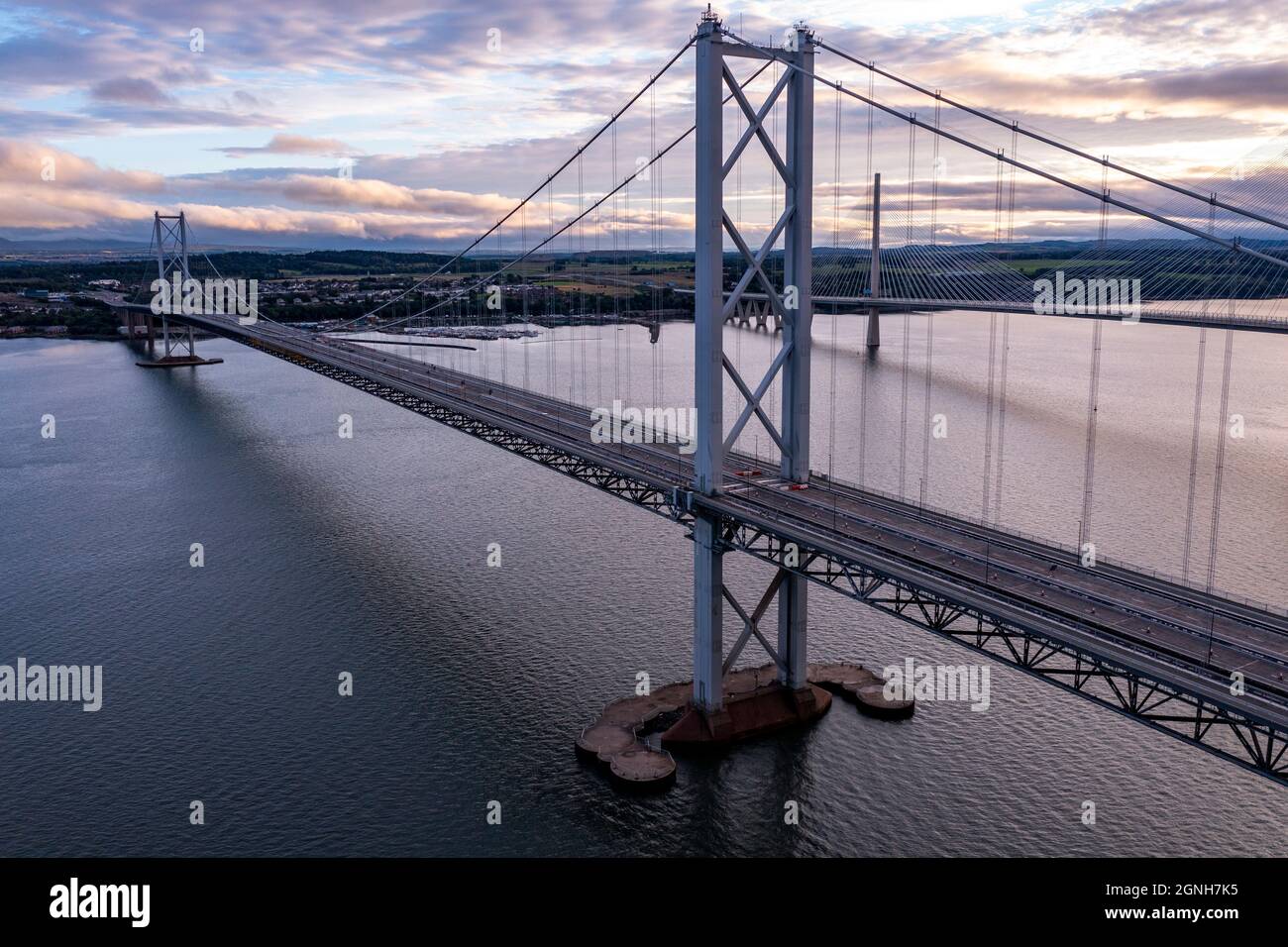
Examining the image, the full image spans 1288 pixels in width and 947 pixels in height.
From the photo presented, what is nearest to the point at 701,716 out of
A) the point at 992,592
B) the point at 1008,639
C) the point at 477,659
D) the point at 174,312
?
the point at 477,659

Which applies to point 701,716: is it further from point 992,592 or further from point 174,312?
point 174,312

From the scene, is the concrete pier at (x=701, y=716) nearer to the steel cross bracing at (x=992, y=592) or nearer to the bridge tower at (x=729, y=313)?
the bridge tower at (x=729, y=313)

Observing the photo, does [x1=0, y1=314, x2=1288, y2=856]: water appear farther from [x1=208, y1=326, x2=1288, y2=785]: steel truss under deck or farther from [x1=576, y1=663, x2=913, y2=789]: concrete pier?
[x1=208, y1=326, x2=1288, y2=785]: steel truss under deck

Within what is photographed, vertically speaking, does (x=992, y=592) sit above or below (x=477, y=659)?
above

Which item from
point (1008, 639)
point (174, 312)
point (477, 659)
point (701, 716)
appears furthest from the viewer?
point (174, 312)

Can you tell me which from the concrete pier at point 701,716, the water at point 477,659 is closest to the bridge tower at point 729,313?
the concrete pier at point 701,716

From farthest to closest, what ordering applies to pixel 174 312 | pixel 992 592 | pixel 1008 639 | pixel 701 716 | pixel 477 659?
pixel 174 312
pixel 477 659
pixel 701 716
pixel 992 592
pixel 1008 639
